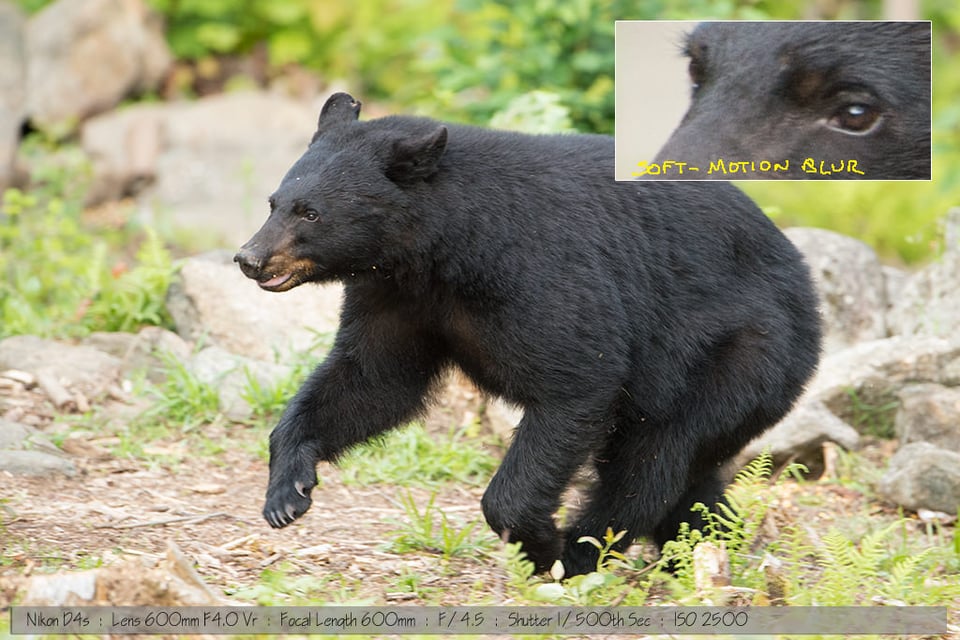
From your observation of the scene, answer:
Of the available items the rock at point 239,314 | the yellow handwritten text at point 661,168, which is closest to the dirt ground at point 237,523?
the rock at point 239,314

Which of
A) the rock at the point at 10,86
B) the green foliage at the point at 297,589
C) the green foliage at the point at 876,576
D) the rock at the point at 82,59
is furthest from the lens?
the rock at the point at 82,59

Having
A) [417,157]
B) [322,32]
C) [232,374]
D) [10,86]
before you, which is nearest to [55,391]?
[232,374]

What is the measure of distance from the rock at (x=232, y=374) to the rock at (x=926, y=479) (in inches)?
131

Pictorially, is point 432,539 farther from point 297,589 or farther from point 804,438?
point 804,438

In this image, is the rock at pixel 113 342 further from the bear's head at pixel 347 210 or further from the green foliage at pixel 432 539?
the bear's head at pixel 347 210

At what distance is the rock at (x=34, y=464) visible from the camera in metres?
5.78

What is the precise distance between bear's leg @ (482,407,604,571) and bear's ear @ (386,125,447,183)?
102cm

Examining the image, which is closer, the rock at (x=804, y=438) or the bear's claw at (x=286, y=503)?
the bear's claw at (x=286, y=503)

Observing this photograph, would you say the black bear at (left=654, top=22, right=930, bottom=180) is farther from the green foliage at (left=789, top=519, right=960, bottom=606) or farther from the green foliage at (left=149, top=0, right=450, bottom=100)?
the green foliage at (left=149, top=0, right=450, bottom=100)

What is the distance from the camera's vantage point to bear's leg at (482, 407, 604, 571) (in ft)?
16.0

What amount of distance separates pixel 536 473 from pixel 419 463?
1.80m
